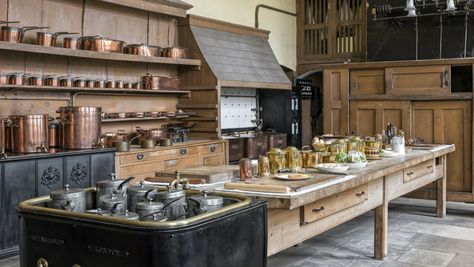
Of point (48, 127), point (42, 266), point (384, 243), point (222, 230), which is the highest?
point (48, 127)

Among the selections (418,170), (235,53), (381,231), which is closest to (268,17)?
(235,53)

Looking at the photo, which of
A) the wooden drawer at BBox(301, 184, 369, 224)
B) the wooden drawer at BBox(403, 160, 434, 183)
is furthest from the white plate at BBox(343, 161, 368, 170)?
the wooden drawer at BBox(403, 160, 434, 183)

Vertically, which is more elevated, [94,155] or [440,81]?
[440,81]

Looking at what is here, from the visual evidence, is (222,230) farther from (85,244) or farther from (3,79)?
(3,79)

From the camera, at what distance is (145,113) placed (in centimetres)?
679

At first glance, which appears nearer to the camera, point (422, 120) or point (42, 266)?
point (42, 266)

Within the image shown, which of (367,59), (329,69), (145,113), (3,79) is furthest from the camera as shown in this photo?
(367,59)

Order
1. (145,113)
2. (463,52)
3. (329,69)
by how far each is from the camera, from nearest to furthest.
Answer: (145,113)
(329,69)
(463,52)

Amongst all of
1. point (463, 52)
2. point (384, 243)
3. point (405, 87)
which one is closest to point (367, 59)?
point (463, 52)

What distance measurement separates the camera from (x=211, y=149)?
23.5ft

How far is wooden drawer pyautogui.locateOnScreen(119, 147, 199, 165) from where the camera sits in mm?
5824

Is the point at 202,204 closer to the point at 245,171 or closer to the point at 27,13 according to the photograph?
the point at 245,171

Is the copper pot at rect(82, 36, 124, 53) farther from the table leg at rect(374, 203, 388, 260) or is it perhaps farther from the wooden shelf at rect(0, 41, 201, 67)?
the table leg at rect(374, 203, 388, 260)

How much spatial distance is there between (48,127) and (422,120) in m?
4.54
